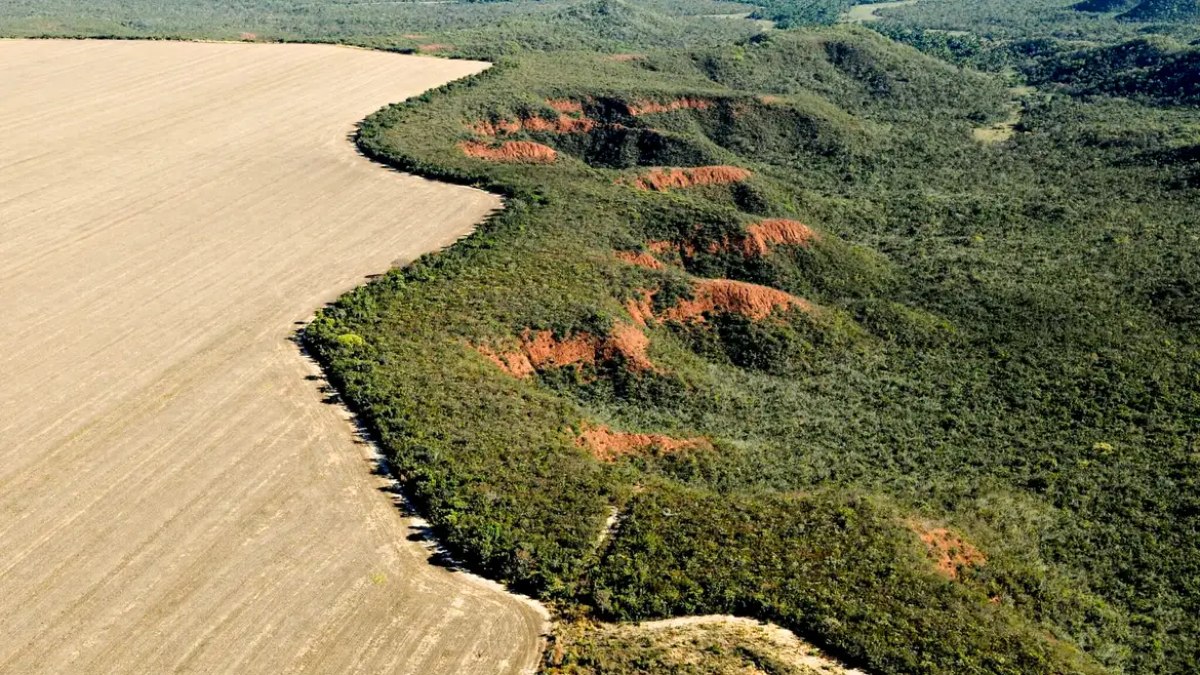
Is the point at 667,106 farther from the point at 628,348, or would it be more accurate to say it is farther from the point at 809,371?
the point at 628,348

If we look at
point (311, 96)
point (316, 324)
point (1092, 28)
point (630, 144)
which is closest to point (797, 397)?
point (316, 324)

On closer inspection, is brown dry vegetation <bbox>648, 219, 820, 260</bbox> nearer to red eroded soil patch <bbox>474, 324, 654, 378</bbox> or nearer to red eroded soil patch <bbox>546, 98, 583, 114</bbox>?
red eroded soil patch <bbox>474, 324, 654, 378</bbox>

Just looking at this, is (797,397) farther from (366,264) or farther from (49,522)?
(49,522)

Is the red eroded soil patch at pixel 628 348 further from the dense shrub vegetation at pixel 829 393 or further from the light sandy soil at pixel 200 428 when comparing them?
the light sandy soil at pixel 200 428

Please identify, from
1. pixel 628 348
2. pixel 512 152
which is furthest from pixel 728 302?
pixel 512 152

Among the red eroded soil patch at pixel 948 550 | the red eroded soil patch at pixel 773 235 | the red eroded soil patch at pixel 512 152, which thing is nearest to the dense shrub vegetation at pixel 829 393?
the red eroded soil patch at pixel 948 550

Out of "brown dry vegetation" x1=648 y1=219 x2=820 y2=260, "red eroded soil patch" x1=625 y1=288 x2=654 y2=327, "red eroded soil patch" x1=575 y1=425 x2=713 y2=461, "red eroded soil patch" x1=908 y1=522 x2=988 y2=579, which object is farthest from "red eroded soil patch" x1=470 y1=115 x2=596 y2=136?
"red eroded soil patch" x1=908 y1=522 x2=988 y2=579

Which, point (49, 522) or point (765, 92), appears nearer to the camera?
point (49, 522)
